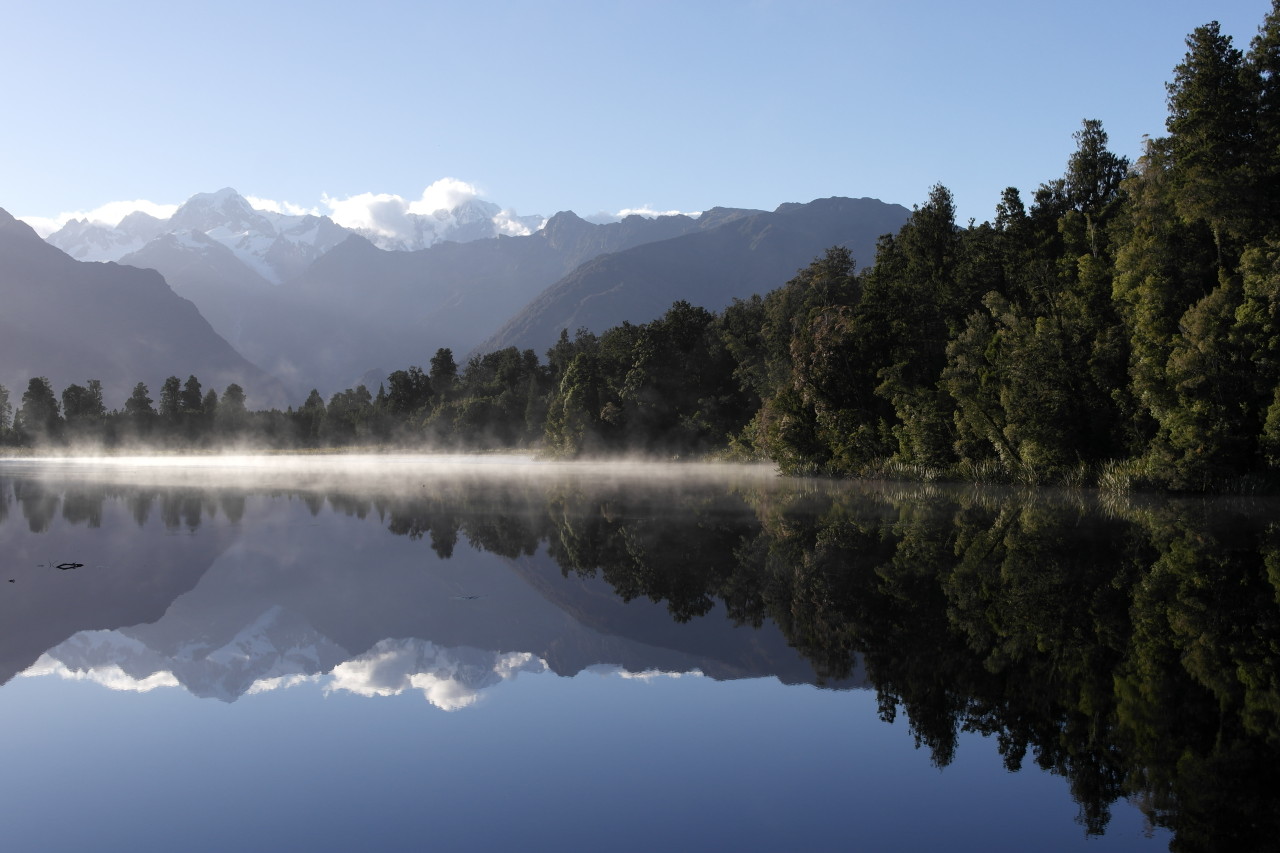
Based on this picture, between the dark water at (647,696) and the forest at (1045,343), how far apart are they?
74.3ft

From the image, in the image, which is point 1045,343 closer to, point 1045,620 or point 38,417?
point 1045,620

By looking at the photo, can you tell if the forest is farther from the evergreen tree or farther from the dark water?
the evergreen tree

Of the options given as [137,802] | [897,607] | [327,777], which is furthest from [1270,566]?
[137,802]

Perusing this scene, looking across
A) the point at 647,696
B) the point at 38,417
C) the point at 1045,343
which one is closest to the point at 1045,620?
the point at 647,696

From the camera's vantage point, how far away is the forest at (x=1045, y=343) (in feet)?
150

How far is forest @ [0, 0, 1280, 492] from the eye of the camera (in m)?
45.8

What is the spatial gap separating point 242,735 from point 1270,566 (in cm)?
2319

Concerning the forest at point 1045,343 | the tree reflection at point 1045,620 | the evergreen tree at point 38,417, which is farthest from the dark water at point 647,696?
the evergreen tree at point 38,417

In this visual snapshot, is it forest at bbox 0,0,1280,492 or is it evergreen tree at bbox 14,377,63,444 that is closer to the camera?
forest at bbox 0,0,1280,492

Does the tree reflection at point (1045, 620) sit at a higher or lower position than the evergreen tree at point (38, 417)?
lower

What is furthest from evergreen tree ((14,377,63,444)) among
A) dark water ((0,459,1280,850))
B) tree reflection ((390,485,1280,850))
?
dark water ((0,459,1280,850))

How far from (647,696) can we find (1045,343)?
159 feet

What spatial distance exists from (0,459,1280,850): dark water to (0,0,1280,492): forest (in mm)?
22632

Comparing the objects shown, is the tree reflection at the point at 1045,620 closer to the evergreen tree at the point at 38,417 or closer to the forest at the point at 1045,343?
the forest at the point at 1045,343
